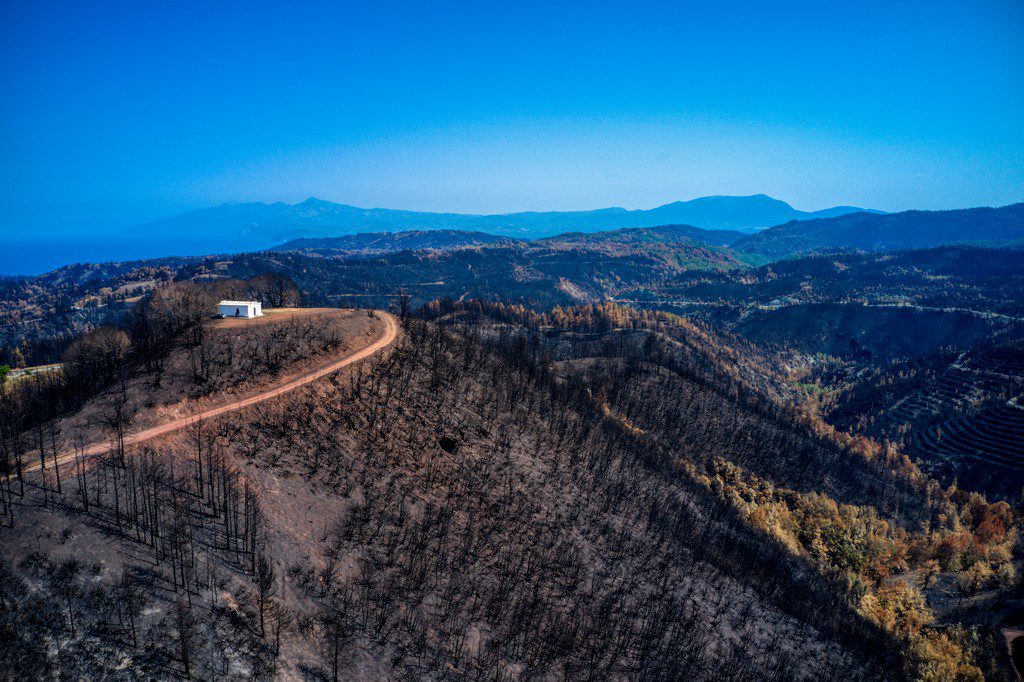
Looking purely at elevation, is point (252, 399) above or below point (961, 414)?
above

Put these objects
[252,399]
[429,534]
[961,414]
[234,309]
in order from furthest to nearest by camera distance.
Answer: [961,414] → [234,309] → [252,399] → [429,534]

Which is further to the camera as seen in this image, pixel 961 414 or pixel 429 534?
pixel 961 414

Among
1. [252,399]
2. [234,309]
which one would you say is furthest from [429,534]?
[234,309]

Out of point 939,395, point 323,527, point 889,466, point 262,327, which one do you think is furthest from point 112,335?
point 939,395

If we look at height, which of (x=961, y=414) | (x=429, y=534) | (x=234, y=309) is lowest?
(x=961, y=414)

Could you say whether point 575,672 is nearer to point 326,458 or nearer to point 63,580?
point 326,458

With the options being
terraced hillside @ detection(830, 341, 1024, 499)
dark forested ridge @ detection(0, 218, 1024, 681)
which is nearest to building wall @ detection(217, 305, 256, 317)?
dark forested ridge @ detection(0, 218, 1024, 681)

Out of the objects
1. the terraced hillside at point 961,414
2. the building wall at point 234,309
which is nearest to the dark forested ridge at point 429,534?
the building wall at point 234,309

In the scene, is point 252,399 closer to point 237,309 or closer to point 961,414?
point 237,309

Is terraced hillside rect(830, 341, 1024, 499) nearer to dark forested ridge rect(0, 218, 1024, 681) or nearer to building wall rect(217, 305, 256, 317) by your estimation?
dark forested ridge rect(0, 218, 1024, 681)
